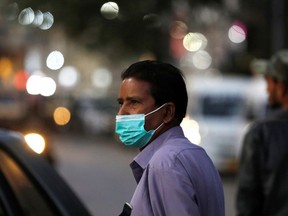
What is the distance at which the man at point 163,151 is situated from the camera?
266 cm

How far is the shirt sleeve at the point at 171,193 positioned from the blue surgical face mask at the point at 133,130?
0.23m

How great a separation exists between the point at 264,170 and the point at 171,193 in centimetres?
196

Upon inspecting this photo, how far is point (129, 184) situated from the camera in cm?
1855

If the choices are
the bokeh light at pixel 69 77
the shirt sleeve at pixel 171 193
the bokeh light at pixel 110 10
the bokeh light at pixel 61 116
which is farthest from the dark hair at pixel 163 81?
the bokeh light at pixel 69 77

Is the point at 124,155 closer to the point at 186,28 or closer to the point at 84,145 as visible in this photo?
the point at 84,145

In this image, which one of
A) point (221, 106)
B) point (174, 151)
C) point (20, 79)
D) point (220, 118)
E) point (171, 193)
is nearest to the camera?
point (171, 193)

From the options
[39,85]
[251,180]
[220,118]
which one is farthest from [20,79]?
[251,180]

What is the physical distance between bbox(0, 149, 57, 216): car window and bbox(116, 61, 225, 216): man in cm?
86

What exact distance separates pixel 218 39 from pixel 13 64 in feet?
77.6

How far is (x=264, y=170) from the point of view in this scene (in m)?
4.52

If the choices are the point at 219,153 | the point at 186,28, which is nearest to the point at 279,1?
the point at 219,153

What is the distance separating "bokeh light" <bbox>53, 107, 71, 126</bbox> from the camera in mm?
45031

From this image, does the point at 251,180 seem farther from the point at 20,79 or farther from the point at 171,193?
the point at 20,79

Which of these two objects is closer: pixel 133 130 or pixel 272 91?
pixel 133 130
